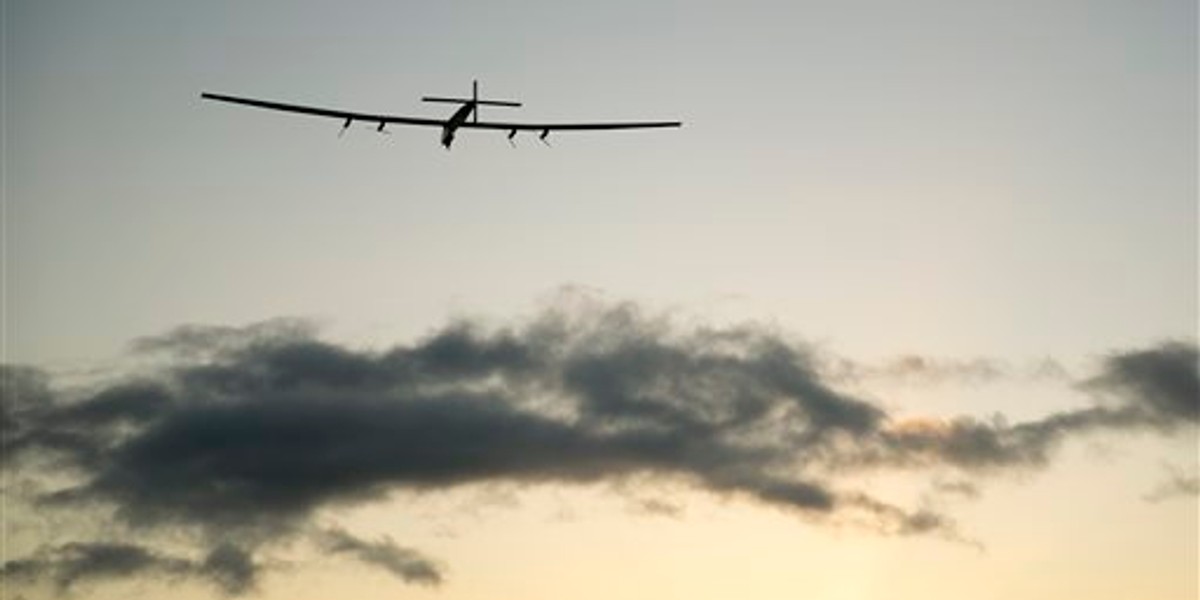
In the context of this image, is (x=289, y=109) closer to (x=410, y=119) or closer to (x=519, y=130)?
(x=410, y=119)

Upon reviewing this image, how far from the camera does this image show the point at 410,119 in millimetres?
132250

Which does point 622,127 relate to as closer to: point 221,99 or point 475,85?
point 475,85

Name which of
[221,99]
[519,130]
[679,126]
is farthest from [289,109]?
[679,126]

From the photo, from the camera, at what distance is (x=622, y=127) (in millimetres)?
139875

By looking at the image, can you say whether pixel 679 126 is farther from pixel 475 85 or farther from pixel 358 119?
pixel 358 119

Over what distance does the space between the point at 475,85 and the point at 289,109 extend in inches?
695

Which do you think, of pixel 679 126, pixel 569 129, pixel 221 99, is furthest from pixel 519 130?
pixel 221 99

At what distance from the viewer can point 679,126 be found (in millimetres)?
136000

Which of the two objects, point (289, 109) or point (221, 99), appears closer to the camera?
point (221, 99)

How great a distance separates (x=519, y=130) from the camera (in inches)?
5236

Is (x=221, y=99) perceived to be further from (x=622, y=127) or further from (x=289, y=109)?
(x=622, y=127)

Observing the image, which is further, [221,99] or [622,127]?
[622,127]

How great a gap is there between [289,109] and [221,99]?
33.3ft

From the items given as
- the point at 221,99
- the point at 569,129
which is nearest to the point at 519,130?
the point at 569,129
